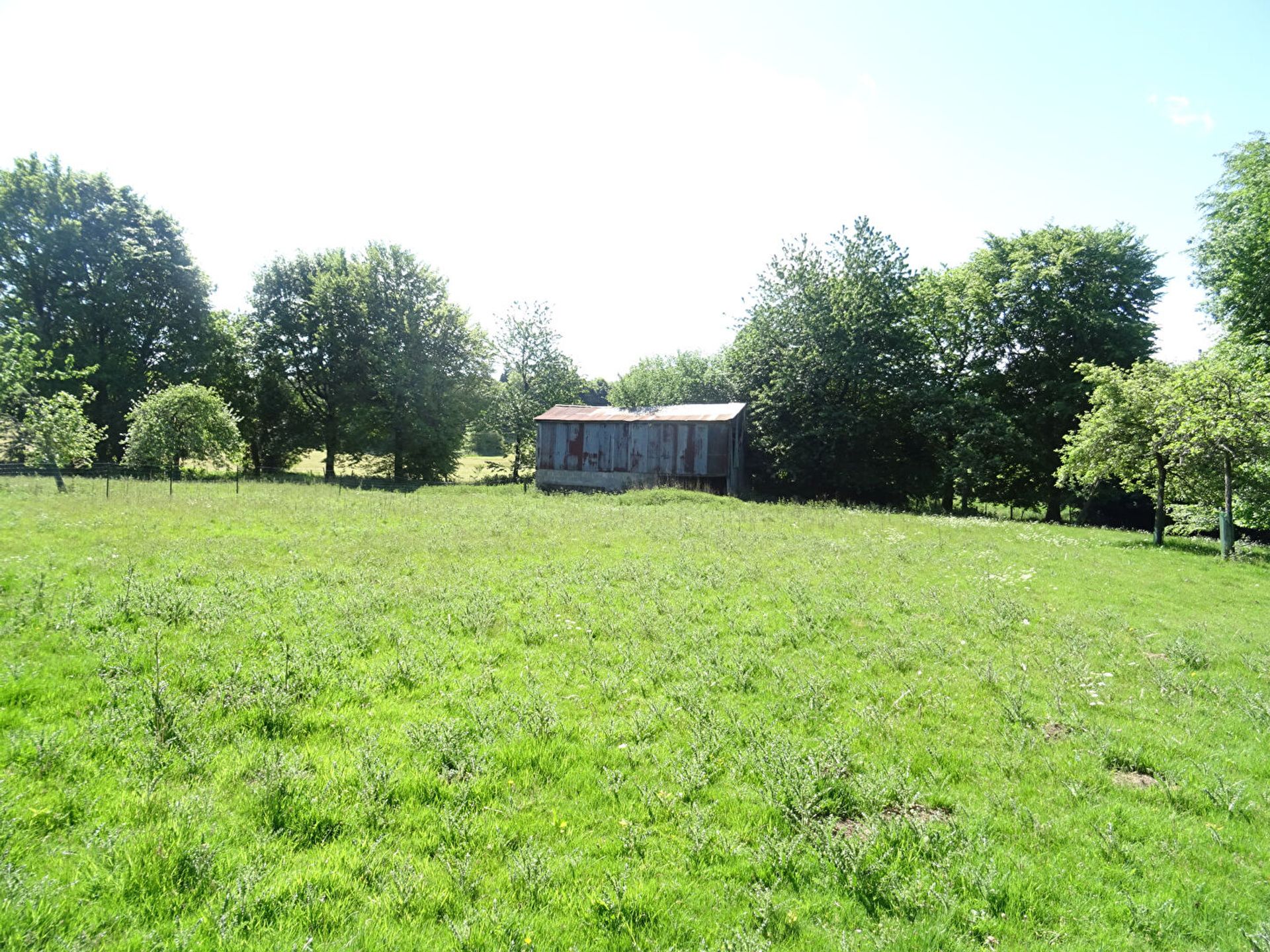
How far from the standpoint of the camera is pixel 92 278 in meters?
37.7

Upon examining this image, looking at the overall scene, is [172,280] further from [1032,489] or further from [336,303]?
[1032,489]

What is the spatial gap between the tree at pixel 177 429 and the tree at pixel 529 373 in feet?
75.4

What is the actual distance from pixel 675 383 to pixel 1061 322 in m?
31.6

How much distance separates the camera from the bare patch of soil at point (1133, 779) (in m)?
5.78

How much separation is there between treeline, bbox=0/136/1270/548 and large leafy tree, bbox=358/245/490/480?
19cm

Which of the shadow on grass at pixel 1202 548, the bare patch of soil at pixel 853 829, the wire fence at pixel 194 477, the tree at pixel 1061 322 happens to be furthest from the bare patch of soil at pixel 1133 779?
the tree at pixel 1061 322

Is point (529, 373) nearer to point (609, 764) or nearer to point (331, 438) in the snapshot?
point (331, 438)

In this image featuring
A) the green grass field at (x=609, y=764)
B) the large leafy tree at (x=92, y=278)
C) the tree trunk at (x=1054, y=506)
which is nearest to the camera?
the green grass field at (x=609, y=764)

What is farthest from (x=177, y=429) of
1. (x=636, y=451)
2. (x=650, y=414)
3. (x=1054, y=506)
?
(x=1054, y=506)

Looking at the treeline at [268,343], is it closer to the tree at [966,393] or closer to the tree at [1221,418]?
the tree at [966,393]

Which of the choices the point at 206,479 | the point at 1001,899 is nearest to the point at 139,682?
the point at 1001,899

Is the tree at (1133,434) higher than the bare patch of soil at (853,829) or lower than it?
higher

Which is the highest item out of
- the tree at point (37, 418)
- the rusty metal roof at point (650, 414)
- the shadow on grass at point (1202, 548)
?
the rusty metal roof at point (650, 414)

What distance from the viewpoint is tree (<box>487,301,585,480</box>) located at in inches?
2073
